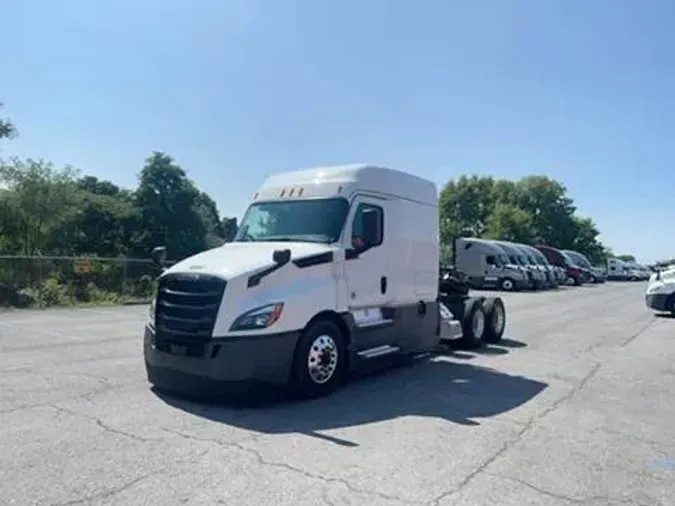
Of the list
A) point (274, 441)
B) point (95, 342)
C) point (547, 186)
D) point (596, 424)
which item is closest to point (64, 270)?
point (95, 342)

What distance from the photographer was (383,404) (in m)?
6.72

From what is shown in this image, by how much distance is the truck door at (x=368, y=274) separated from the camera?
7629 mm

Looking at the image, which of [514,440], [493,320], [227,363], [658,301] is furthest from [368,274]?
[658,301]

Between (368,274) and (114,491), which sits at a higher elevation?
(368,274)

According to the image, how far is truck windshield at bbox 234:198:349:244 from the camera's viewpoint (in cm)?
760

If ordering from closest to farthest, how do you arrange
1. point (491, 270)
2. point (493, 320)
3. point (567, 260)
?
point (493, 320), point (491, 270), point (567, 260)

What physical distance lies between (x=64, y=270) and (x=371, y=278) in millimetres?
13700

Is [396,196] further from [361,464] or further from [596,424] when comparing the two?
[361,464]

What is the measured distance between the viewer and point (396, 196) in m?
8.66

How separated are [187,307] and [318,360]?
1685 mm

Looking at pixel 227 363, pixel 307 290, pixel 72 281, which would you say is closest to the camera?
pixel 227 363

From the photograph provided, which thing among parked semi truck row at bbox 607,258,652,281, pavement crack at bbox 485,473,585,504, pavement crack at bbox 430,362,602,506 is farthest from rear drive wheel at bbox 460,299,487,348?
parked semi truck row at bbox 607,258,652,281

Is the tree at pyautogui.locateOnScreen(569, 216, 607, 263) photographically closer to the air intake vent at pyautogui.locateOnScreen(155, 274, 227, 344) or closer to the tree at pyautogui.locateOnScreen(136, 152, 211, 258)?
the tree at pyautogui.locateOnScreen(136, 152, 211, 258)

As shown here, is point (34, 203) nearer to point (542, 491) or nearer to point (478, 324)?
point (478, 324)
